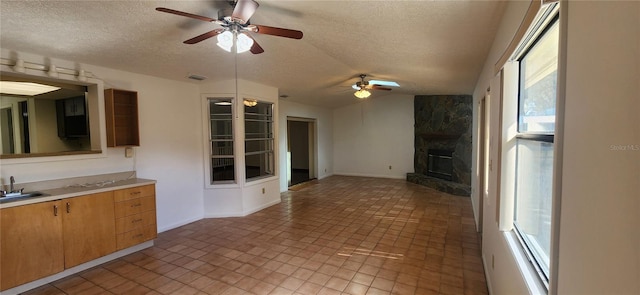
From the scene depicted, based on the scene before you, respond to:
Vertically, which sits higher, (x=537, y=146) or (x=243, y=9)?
(x=243, y=9)

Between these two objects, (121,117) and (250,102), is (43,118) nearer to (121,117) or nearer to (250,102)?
(121,117)

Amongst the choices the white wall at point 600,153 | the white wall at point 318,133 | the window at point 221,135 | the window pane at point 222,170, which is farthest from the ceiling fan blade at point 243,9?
the white wall at point 318,133

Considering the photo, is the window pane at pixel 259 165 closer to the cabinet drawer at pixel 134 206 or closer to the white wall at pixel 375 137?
the cabinet drawer at pixel 134 206

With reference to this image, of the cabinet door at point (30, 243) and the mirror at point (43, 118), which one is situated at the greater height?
the mirror at point (43, 118)

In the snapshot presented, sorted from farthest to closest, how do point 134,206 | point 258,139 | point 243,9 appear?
1. point 258,139
2. point 134,206
3. point 243,9

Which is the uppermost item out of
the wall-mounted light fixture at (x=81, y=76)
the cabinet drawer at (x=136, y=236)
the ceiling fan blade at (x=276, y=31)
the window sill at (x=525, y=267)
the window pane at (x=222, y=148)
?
the ceiling fan blade at (x=276, y=31)

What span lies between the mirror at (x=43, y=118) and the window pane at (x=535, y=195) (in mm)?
4295

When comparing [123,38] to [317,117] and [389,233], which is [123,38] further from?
[317,117]

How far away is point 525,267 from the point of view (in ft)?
4.68

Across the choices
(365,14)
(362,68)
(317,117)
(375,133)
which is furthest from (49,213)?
(375,133)

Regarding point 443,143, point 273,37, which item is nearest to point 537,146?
point 273,37

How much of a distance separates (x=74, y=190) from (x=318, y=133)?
6.03m

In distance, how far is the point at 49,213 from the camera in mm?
2590

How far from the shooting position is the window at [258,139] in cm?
503
